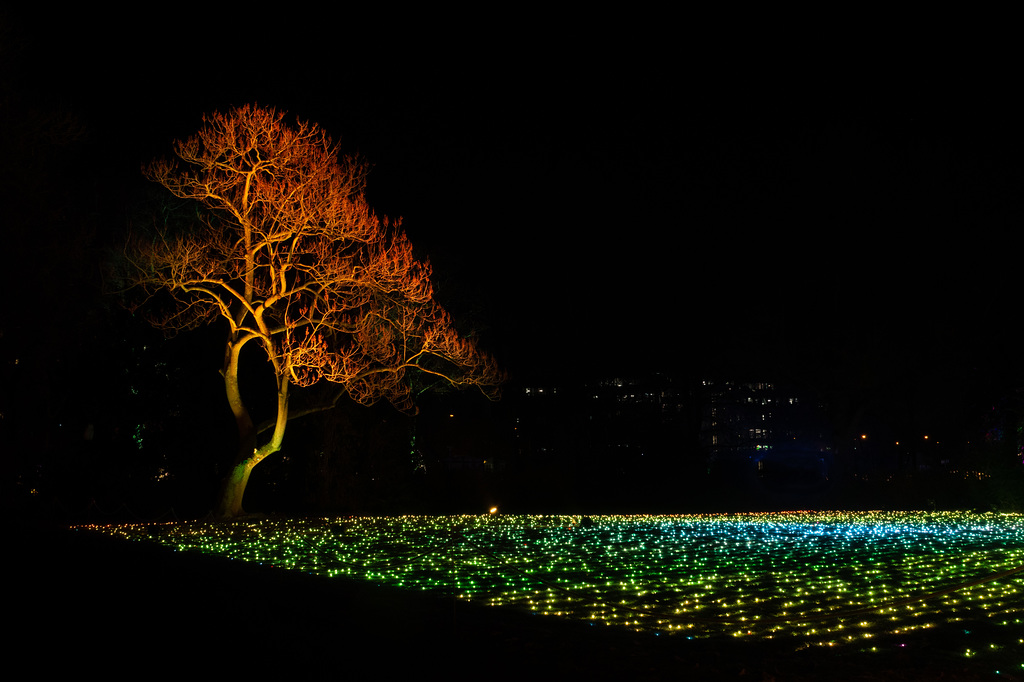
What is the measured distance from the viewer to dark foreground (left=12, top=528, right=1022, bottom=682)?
5488mm

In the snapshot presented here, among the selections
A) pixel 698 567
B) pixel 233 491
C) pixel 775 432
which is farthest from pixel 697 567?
pixel 775 432

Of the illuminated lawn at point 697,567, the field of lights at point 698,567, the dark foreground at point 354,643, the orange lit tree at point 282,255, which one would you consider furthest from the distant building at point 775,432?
the dark foreground at point 354,643

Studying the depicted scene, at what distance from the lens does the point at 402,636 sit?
20.1 ft

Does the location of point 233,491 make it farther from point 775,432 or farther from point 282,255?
point 775,432

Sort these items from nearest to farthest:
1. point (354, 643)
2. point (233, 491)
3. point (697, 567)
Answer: point (354, 643)
point (697, 567)
point (233, 491)

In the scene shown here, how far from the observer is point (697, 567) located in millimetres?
11406

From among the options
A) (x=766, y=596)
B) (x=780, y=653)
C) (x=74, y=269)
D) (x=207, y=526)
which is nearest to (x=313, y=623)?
(x=780, y=653)

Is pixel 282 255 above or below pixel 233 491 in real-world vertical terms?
above

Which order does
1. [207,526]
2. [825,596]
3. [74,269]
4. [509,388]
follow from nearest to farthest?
[825,596] < [207,526] < [74,269] < [509,388]

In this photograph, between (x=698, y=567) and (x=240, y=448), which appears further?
(x=240, y=448)

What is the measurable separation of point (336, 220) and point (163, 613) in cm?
1421

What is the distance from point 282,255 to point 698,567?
524 inches

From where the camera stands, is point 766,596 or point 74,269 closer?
point 766,596

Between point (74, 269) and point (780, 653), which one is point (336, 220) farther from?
point (780, 653)
